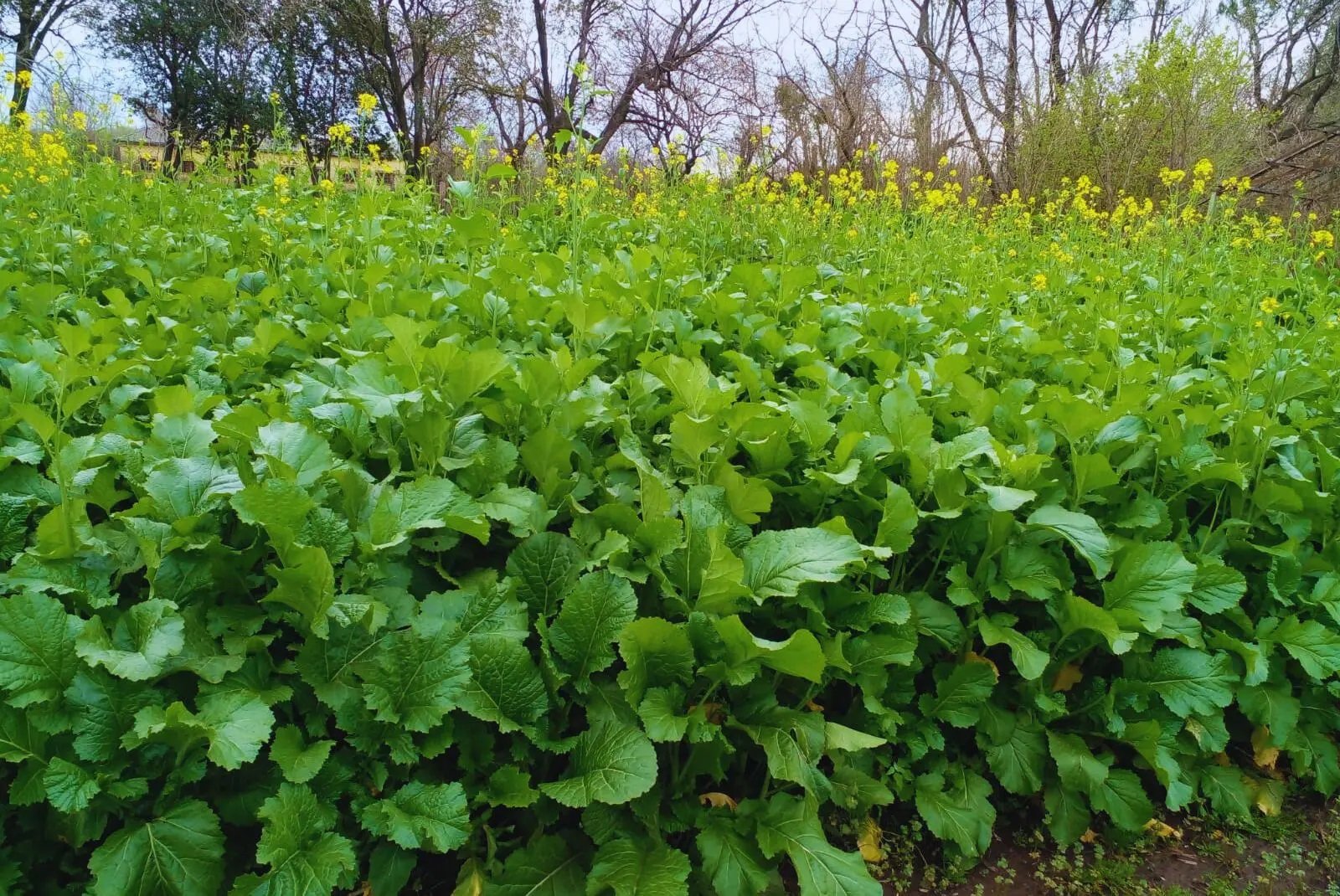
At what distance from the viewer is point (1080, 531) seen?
5.76ft

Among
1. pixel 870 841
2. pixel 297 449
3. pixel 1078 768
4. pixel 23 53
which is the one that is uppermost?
pixel 23 53

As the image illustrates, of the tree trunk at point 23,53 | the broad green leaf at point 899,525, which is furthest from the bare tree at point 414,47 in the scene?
the broad green leaf at point 899,525

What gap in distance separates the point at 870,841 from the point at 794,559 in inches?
29.6

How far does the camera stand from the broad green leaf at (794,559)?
1.50m

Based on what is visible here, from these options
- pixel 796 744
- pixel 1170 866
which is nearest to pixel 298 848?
pixel 796 744

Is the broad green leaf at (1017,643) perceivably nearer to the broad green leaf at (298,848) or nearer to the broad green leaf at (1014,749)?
the broad green leaf at (1014,749)

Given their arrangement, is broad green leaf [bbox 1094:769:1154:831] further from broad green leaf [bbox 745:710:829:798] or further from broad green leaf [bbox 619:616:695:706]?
broad green leaf [bbox 619:616:695:706]

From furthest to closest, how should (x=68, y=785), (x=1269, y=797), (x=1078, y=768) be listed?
1. (x=1269, y=797)
2. (x=1078, y=768)
3. (x=68, y=785)

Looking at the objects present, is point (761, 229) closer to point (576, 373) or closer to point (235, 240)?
point (235, 240)

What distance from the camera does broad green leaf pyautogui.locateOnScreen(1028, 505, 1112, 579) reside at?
171cm

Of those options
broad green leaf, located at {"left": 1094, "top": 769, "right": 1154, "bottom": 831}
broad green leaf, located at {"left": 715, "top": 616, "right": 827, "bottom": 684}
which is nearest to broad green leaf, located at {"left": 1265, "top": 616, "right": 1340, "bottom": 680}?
broad green leaf, located at {"left": 1094, "top": 769, "right": 1154, "bottom": 831}

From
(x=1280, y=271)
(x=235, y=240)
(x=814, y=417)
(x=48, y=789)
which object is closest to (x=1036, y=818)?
(x=814, y=417)

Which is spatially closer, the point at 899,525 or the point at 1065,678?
the point at 899,525

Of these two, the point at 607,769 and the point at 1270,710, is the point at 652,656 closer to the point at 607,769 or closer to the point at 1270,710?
the point at 607,769
